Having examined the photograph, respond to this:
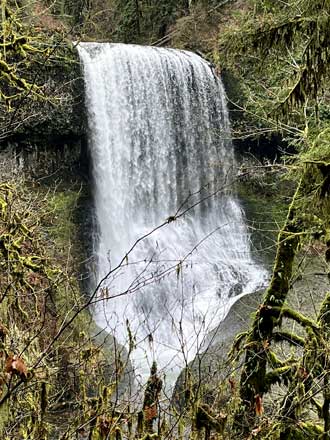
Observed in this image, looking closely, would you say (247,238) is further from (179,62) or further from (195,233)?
(179,62)

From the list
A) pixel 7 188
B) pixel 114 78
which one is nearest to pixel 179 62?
pixel 114 78

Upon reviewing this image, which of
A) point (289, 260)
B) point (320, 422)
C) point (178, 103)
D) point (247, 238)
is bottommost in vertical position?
point (320, 422)

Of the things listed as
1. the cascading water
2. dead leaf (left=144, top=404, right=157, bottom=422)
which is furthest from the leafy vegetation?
the cascading water

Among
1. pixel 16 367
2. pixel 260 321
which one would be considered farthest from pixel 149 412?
pixel 260 321

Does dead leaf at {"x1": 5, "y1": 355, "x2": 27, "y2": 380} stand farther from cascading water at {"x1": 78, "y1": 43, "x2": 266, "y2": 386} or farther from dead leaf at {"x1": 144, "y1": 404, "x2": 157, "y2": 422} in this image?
cascading water at {"x1": 78, "y1": 43, "x2": 266, "y2": 386}

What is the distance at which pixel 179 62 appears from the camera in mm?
16344

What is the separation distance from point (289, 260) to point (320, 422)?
1449mm

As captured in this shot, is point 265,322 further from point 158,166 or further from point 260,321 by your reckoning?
point 158,166

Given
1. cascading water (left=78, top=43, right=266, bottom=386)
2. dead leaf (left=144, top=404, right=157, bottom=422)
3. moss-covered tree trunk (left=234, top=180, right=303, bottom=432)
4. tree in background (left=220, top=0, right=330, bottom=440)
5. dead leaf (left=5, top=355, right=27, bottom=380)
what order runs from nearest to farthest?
dead leaf (left=5, top=355, right=27, bottom=380)
dead leaf (left=144, top=404, right=157, bottom=422)
tree in background (left=220, top=0, right=330, bottom=440)
moss-covered tree trunk (left=234, top=180, right=303, bottom=432)
cascading water (left=78, top=43, right=266, bottom=386)

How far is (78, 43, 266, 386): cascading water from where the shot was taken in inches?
571

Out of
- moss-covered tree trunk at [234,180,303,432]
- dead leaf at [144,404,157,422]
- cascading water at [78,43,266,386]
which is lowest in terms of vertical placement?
dead leaf at [144,404,157,422]

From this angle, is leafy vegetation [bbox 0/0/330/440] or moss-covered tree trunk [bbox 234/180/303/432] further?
moss-covered tree trunk [bbox 234/180/303/432]

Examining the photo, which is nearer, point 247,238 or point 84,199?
point 84,199

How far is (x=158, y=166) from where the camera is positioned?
16109 millimetres
